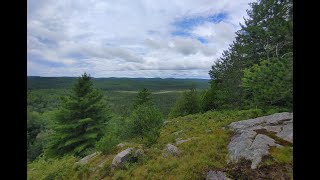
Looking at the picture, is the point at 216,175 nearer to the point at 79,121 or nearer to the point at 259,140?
the point at 259,140

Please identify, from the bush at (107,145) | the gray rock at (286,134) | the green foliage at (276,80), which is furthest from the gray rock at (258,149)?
the bush at (107,145)

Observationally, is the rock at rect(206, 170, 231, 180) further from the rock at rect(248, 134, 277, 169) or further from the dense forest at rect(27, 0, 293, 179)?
the rock at rect(248, 134, 277, 169)

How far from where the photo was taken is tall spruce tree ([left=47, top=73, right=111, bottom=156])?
22.0 m

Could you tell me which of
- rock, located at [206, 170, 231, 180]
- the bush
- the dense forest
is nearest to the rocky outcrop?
the dense forest

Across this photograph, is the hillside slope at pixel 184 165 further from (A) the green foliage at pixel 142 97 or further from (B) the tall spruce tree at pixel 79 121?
(A) the green foliage at pixel 142 97

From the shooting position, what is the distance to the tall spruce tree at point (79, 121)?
72.2 ft

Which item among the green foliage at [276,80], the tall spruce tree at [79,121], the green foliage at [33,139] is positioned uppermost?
the green foliage at [276,80]

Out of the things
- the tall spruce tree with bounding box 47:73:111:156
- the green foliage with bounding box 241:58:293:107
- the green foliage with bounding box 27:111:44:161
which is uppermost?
the green foliage with bounding box 241:58:293:107

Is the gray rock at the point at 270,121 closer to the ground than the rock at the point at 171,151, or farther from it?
farther from it

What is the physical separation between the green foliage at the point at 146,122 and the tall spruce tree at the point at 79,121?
8.18 m

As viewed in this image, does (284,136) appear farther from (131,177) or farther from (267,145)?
(131,177)

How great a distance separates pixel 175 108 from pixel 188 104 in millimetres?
2185

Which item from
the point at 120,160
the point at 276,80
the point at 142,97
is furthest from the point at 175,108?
the point at 276,80
